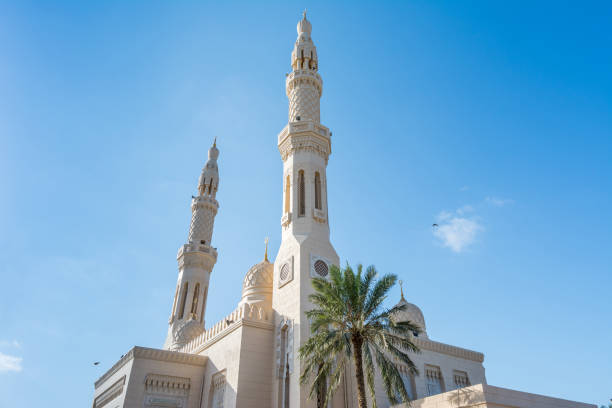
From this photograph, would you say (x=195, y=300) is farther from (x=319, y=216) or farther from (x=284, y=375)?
(x=284, y=375)

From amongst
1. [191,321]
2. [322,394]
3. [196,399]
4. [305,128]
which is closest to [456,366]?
[322,394]

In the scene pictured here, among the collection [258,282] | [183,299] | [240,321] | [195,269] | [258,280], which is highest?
[195,269]

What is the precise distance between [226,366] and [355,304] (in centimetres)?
884

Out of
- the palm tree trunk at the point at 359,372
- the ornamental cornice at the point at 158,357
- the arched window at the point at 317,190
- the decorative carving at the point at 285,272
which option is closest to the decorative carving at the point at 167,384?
the ornamental cornice at the point at 158,357

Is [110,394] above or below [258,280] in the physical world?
below

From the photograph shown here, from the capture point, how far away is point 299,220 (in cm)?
2427

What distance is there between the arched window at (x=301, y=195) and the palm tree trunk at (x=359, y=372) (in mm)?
9804

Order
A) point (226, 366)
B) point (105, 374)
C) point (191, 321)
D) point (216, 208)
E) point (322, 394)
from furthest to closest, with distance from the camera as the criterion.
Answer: point (216, 208), point (191, 321), point (105, 374), point (226, 366), point (322, 394)

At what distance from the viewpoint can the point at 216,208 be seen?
131 feet

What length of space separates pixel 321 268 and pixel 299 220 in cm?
304

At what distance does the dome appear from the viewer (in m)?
26.7

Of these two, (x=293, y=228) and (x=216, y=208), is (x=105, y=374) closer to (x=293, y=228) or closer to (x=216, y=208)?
(x=293, y=228)

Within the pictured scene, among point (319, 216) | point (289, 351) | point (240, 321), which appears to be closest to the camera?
point (289, 351)

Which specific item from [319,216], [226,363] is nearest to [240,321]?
[226,363]
